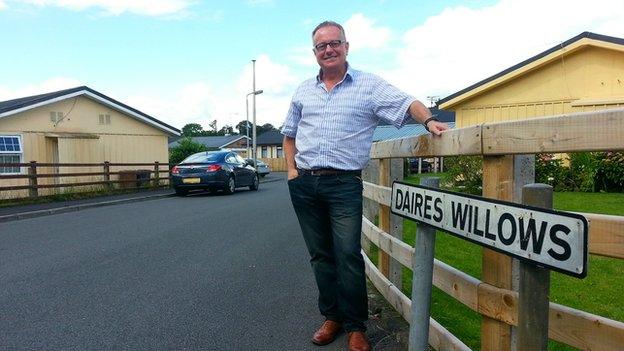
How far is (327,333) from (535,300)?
88.4 inches

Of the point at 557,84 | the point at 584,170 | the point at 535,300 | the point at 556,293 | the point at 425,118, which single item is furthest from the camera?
the point at 557,84

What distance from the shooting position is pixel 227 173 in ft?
54.3

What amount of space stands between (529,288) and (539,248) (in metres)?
0.13

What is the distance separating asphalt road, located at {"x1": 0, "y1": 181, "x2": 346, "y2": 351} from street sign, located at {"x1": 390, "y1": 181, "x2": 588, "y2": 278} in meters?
1.69

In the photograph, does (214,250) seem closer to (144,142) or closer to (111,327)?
(111,327)

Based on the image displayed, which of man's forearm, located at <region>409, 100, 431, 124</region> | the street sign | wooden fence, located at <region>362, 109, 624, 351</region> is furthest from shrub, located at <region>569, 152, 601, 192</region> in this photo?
the street sign

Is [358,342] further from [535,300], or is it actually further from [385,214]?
[535,300]

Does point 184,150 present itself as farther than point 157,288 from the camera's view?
Yes

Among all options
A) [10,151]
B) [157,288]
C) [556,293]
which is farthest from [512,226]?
[10,151]

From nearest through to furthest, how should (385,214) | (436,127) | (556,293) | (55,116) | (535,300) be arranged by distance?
(535,300) → (436,127) → (385,214) → (556,293) → (55,116)

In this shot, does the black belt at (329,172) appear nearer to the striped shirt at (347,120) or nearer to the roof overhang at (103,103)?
the striped shirt at (347,120)

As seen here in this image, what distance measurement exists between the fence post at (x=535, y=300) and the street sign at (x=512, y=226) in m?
0.04

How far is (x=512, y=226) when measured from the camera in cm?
162

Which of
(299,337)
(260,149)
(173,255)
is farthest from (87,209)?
(260,149)
